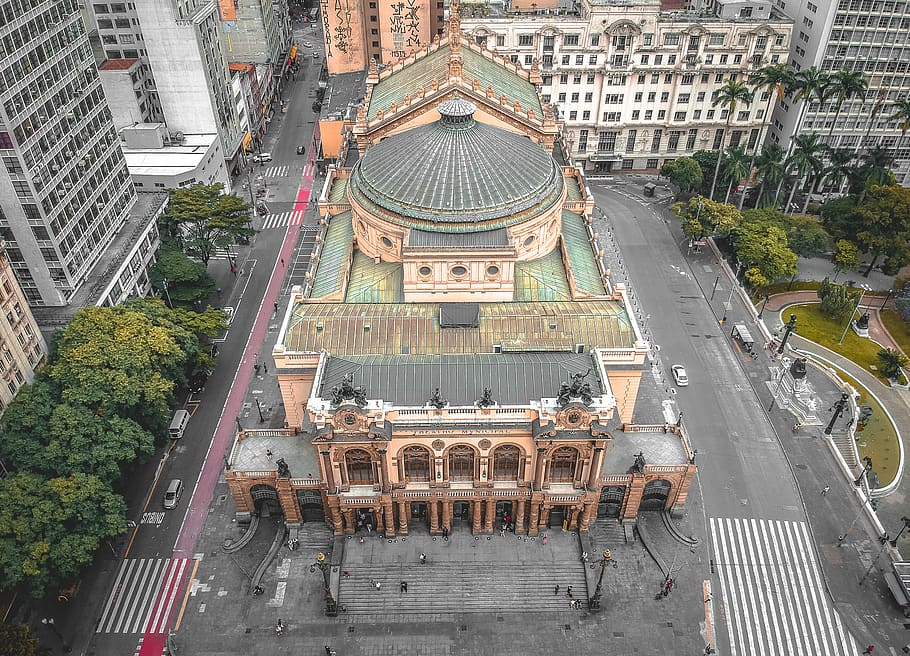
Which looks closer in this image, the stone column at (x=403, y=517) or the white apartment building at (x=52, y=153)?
the stone column at (x=403, y=517)

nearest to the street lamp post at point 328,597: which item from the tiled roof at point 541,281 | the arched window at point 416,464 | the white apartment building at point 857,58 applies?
the arched window at point 416,464

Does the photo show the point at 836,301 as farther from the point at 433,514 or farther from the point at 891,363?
the point at 433,514

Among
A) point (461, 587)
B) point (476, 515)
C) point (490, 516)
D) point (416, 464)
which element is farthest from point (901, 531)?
point (416, 464)

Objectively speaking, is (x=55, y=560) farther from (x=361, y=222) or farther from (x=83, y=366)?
(x=361, y=222)

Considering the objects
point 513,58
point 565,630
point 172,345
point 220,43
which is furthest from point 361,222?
point 220,43

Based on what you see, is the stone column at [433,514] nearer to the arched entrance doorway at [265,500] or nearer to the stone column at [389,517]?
the stone column at [389,517]
